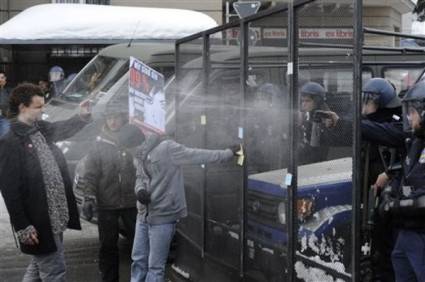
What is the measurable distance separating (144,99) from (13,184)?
3.98 feet

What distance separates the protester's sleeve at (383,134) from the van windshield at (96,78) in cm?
537

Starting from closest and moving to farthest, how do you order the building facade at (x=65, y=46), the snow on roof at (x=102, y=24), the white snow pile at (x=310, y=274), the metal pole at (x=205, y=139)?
the white snow pile at (x=310, y=274) < the metal pole at (x=205, y=139) < the snow on roof at (x=102, y=24) < the building facade at (x=65, y=46)

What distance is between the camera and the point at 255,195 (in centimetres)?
486

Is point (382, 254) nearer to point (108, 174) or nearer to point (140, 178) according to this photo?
point (140, 178)

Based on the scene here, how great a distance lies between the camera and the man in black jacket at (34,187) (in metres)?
4.47

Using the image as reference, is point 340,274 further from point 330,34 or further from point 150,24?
point 150,24

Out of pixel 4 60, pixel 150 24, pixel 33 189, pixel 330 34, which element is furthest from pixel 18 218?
→ pixel 4 60

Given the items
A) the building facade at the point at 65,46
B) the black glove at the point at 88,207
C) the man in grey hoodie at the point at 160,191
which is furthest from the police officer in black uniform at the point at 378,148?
the building facade at the point at 65,46

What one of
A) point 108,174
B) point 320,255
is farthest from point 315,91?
point 108,174

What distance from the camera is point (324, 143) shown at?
13.1 ft

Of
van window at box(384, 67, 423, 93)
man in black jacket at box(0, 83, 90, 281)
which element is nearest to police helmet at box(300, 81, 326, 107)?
man in black jacket at box(0, 83, 90, 281)

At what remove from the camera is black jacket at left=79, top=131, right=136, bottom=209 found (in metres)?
5.84

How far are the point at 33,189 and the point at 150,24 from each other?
8330 millimetres

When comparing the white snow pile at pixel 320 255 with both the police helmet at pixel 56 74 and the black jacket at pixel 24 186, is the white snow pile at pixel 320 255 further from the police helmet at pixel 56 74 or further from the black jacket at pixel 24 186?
the police helmet at pixel 56 74
